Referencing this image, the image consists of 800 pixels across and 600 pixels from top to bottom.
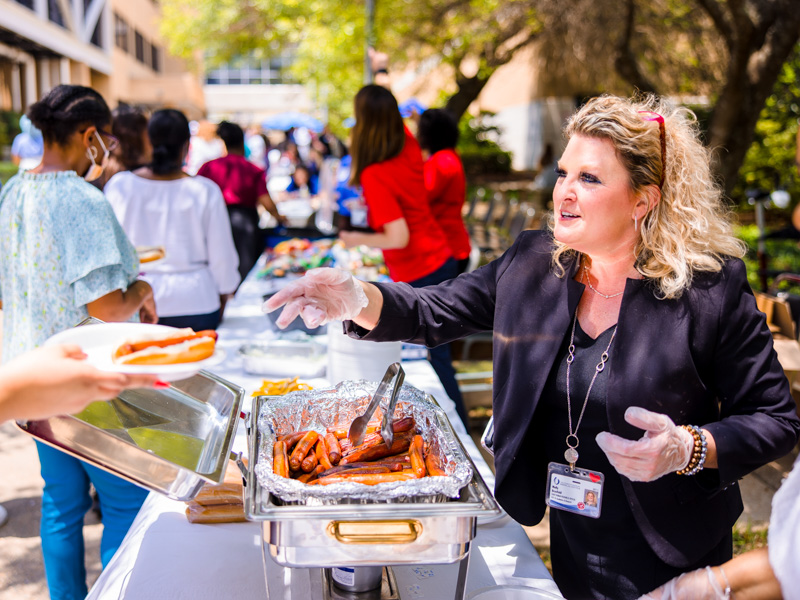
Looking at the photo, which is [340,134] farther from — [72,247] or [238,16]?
[72,247]

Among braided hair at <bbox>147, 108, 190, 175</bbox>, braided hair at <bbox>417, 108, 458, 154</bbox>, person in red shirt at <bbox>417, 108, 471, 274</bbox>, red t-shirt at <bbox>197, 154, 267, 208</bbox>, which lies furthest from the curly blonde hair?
red t-shirt at <bbox>197, 154, 267, 208</bbox>

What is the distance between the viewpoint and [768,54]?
5234 mm

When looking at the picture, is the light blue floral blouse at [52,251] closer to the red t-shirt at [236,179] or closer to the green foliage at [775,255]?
the red t-shirt at [236,179]

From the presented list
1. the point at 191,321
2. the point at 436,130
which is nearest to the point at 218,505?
the point at 191,321

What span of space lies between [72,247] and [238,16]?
11.8 metres

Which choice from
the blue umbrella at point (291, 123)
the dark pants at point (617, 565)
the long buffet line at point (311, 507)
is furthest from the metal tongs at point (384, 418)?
the blue umbrella at point (291, 123)

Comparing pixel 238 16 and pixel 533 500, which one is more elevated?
pixel 238 16

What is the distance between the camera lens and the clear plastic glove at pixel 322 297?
4.92 feet

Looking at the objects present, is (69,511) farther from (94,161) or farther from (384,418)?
(384,418)

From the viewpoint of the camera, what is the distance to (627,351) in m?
1.45

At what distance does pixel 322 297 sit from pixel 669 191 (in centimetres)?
82

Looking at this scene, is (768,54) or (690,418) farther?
(768,54)

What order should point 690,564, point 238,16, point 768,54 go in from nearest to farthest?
point 690,564 < point 768,54 < point 238,16

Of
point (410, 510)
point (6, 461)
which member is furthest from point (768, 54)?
point (6, 461)
